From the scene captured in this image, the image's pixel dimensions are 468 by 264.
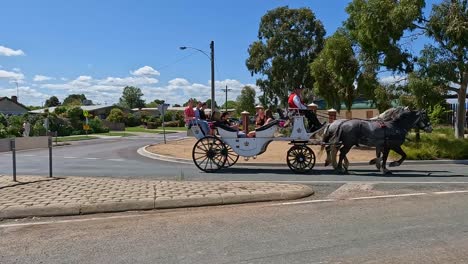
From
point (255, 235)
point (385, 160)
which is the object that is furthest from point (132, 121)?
point (255, 235)

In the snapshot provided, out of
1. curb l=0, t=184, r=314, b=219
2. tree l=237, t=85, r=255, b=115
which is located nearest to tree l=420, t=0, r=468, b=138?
curb l=0, t=184, r=314, b=219

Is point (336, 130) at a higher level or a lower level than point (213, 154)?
higher

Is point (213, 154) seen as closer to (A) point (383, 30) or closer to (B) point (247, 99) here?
(A) point (383, 30)

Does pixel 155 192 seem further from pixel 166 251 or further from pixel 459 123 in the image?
pixel 459 123

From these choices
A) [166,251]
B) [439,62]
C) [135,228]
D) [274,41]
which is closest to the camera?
[166,251]

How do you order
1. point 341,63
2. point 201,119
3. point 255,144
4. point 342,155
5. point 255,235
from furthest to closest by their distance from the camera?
1. point 341,63
2. point 201,119
3. point 255,144
4. point 342,155
5. point 255,235

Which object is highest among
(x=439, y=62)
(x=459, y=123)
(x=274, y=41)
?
(x=274, y=41)

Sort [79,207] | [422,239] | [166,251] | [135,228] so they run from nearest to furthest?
[166,251] → [422,239] → [135,228] → [79,207]

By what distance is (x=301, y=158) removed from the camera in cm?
1447

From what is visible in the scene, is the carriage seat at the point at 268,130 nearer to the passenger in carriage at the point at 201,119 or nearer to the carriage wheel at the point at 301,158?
the carriage wheel at the point at 301,158

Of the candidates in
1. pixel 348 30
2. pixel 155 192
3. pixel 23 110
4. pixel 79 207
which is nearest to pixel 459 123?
pixel 348 30

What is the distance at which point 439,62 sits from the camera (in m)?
18.9

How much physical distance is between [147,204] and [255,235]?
2580mm

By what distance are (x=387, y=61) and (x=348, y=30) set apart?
4522 mm
